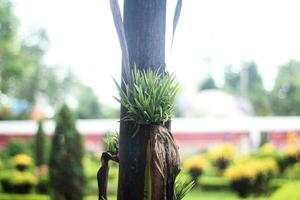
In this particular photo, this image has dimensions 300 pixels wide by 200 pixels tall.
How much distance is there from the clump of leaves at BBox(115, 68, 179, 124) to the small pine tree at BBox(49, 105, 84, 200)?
250 cm

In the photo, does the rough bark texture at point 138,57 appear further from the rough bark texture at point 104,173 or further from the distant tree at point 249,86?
the distant tree at point 249,86

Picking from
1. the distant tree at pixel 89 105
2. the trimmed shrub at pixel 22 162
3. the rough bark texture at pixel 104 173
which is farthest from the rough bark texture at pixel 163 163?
the distant tree at pixel 89 105

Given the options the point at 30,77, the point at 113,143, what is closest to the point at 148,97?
the point at 113,143

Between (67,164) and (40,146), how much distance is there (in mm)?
1330

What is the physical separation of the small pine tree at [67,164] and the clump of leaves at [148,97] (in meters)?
2.50

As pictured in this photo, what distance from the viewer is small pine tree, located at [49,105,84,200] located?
3135 mm

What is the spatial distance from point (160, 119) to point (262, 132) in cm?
297

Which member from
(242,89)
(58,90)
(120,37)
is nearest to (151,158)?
(120,37)

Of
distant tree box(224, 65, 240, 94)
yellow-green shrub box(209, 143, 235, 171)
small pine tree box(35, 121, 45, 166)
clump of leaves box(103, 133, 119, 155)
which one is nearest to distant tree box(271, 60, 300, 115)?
distant tree box(224, 65, 240, 94)

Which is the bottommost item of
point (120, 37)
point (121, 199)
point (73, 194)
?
point (73, 194)

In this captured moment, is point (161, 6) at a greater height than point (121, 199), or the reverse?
point (161, 6)

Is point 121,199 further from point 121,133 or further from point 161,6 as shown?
point 161,6

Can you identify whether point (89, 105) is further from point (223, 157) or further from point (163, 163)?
point (163, 163)

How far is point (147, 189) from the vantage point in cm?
69
